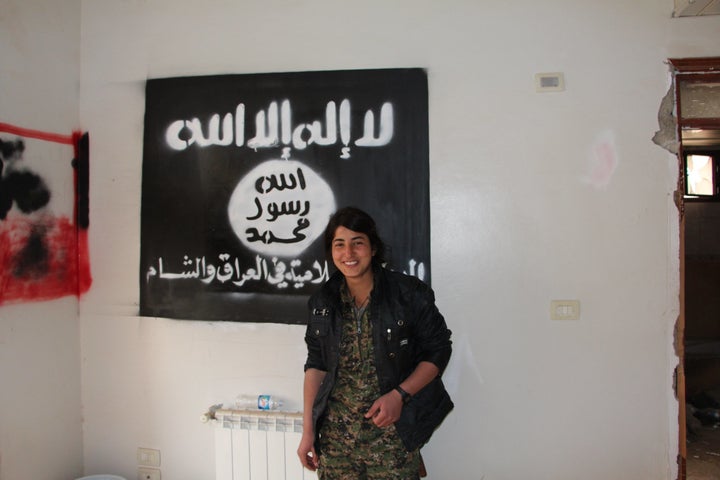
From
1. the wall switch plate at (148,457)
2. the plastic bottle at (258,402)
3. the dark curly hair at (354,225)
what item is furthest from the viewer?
the wall switch plate at (148,457)

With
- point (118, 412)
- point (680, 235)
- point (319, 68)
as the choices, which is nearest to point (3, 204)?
point (118, 412)

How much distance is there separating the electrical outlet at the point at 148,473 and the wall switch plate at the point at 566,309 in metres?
2.09

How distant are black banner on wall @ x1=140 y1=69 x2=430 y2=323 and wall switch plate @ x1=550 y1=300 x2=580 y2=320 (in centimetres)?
60

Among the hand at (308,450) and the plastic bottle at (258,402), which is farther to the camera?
the plastic bottle at (258,402)

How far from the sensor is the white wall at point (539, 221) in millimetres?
2115

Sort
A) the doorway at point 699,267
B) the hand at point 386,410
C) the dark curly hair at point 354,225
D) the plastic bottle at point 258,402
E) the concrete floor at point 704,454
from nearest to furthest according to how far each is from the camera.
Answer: the hand at point 386,410 < the dark curly hair at point 354,225 < the doorway at point 699,267 < the plastic bottle at point 258,402 < the concrete floor at point 704,454

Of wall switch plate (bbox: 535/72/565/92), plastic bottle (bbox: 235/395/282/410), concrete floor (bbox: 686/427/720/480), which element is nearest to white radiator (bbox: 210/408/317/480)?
plastic bottle (bbox: 235/395/282/410)

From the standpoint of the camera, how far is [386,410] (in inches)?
56.4

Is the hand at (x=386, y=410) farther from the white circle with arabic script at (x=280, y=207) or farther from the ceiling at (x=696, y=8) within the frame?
the ceiling at (x=696, y=8)

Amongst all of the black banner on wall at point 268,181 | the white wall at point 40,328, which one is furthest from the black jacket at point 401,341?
the white wall at point 40,328

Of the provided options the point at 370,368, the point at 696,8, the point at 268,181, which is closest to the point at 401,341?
the point at 370,368

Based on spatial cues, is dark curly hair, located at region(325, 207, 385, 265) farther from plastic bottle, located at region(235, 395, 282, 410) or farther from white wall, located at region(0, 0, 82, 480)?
white wall, located at region(0, 0, 82, 480)

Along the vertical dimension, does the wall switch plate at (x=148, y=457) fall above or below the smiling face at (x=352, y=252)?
below

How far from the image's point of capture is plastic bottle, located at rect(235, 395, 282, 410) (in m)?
2.24
